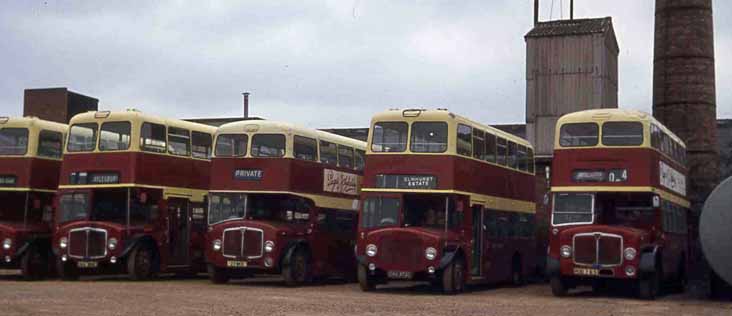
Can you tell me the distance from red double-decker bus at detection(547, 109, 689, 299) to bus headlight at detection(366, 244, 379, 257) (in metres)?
3.80

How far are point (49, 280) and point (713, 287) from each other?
646 inches

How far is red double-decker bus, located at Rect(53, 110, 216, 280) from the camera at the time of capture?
84.4ft

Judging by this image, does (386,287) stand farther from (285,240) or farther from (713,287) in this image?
(713,287)

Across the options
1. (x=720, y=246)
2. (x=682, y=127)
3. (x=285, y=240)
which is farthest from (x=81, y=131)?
(x=682, y=127)

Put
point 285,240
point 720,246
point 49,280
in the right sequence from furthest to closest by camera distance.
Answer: point 49,280, point 285,240, point 720,246

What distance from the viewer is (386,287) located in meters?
26.3

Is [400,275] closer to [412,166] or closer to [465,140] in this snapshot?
[412,166]

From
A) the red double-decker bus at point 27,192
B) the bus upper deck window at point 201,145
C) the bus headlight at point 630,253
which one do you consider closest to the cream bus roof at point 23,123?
the red double-decker bus at point 27,192

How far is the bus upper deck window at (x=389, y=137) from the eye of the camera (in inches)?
926

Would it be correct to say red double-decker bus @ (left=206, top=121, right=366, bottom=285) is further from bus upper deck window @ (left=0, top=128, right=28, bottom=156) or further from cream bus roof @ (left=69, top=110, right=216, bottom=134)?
bus upper deck window @ (left=0, top=128, right=28, bottom=156)

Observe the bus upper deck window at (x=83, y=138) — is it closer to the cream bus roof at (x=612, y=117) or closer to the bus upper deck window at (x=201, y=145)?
the bus upper deck window at (x=201, y=145)

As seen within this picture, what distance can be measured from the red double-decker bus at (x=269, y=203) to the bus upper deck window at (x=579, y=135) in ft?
21.4

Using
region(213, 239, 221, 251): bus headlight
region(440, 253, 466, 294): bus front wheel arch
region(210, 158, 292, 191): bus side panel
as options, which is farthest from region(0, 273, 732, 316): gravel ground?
region(210, 158, 292, 191): bus side panel

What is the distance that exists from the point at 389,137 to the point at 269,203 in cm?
416
